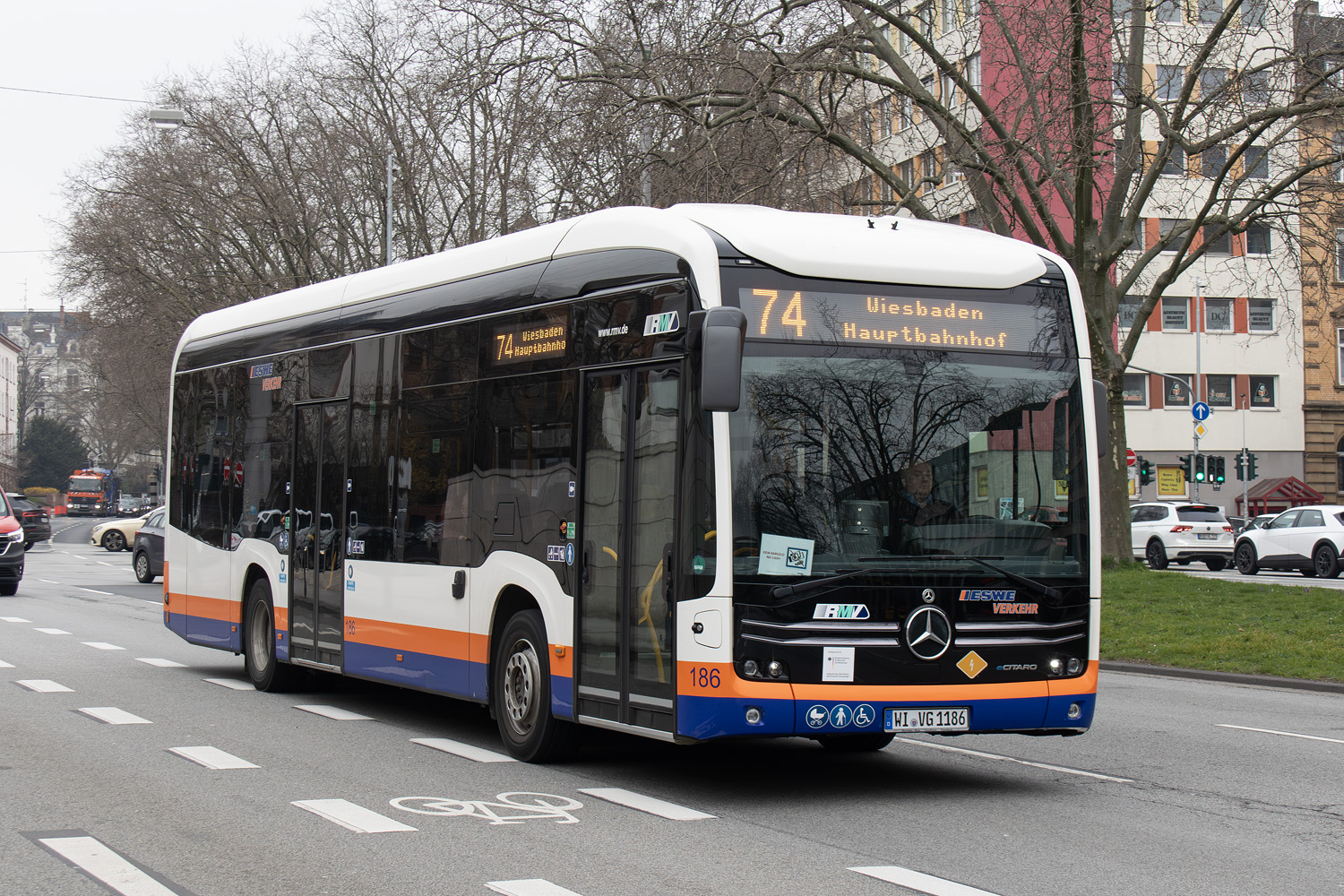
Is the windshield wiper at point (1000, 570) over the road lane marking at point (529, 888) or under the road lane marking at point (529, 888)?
over

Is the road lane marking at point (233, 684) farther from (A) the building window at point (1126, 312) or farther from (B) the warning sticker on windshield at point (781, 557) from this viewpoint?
(A) the building window at point (1126, 312)

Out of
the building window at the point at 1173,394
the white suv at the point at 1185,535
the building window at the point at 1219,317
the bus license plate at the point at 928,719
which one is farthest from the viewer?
the building window at the point at 1219,317

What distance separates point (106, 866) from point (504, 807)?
2036 mm

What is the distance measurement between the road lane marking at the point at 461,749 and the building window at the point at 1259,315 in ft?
204

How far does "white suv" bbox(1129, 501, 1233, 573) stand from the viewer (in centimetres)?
3838

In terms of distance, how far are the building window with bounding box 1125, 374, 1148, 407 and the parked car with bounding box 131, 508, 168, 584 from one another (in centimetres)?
4409

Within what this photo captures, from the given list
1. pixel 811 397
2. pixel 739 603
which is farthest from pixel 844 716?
pixel 811 397

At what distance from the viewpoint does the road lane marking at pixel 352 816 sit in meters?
7.27

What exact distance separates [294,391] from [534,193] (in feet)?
54.4

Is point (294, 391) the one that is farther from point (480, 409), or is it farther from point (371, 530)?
point (480, 409)

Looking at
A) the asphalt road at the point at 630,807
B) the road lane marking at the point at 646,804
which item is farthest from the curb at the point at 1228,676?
the road lane marking at the point at 646,804

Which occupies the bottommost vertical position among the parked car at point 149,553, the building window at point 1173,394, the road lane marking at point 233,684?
the road lane marking at point 233,684

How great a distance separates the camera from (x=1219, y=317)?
220ft

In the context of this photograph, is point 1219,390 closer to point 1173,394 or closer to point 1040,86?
point 1173,394
